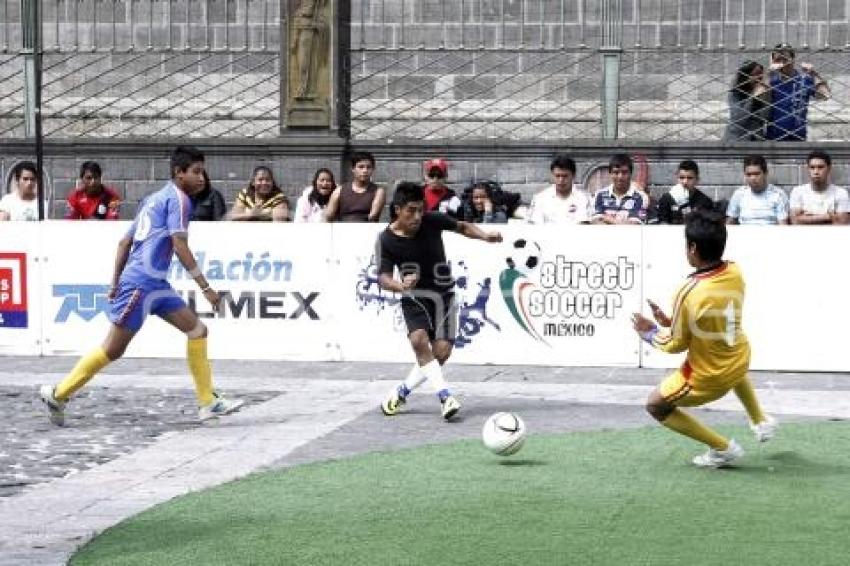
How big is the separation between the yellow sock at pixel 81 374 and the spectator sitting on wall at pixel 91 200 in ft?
19.5

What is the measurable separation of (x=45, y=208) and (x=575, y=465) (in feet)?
34.2

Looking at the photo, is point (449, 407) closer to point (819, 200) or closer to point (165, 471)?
point (165, 471)

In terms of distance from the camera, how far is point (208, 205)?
18.9m

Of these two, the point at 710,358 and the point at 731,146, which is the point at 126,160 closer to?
the point at 731,146

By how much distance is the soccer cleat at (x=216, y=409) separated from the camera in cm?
1314

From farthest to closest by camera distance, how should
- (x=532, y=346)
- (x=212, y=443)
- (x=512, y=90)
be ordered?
1. (x=512, y=90)
2. (x=532, y=346)
3. (x=212, y=443)

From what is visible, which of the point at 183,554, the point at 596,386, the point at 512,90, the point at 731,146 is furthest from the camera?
Result: the point at 512,90

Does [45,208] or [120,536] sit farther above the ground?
[45,208]

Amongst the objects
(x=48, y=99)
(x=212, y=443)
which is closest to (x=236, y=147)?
(x=48, y=99)

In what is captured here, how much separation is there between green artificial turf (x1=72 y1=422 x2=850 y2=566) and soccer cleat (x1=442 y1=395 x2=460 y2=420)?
116 cm

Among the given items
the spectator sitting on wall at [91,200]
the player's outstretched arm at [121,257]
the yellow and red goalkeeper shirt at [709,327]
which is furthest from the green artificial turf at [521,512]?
the spectator sitting on wall at [91,200]

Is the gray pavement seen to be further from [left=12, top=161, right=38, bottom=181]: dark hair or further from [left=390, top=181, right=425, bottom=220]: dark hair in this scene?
[left=12, top=161, right=38, bottom=181]: dark hair

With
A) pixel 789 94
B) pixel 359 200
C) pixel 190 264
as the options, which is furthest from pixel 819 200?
pixel 190 264

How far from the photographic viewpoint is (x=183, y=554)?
854 centimetres
